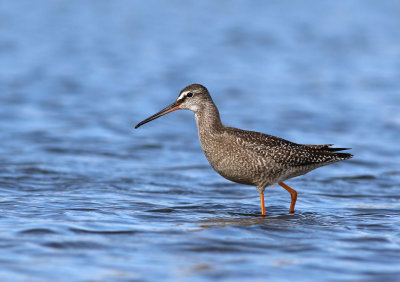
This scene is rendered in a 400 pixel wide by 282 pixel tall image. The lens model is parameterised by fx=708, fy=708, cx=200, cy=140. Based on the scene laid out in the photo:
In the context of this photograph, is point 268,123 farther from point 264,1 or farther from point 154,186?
point 264,1

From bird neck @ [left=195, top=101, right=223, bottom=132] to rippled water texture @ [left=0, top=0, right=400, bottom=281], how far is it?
121 centimetres

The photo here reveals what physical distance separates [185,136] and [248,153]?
694cm

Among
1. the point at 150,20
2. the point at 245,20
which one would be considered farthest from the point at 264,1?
the point at 150,20

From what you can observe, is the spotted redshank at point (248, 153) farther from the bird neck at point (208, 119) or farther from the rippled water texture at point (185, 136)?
the rippled water texture at point (185, 136)

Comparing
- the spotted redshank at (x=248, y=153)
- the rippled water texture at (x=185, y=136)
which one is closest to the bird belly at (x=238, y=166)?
the spotted redshank at (x=248, y=153)

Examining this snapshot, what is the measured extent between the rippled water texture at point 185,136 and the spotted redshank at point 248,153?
0.60 metres

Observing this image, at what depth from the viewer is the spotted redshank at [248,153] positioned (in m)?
10.1

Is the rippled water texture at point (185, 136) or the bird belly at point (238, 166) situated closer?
the rippled water texture at point (185, 136)

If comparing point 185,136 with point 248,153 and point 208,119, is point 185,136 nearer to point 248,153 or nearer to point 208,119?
point 208,119

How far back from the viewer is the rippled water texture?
25.4ft

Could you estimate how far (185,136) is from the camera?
55.6 ft

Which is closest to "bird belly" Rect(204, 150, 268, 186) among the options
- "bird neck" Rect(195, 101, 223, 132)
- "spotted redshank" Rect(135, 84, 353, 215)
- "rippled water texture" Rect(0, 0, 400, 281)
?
"spotted redshank" Rect(135, 84, 353, 215)

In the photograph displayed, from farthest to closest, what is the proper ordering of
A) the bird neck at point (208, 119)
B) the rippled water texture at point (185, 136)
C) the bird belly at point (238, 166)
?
the bird neck at point (208, 119) → the bird belly at point (238, 166) → the rippled water texture at point (185, 136)

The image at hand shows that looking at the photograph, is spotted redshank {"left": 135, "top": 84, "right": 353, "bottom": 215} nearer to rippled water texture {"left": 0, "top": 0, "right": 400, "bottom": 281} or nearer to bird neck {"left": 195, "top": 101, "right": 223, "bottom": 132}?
bird neck {"left": 195, "top": 101, "right": 223, "bottom": 132}
